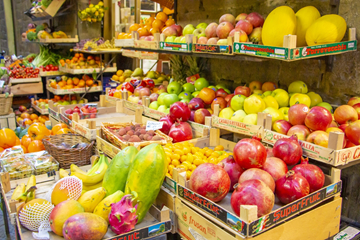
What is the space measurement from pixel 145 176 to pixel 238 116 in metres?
1.08

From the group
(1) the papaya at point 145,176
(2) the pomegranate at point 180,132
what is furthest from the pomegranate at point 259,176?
(2) the pomegranate at point 180,132

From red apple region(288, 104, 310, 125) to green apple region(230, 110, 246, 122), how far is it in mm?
440

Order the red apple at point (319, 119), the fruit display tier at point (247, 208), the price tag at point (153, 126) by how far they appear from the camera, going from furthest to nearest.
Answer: the price tag at point (153, 126) → the red apple at point (319, 119) → the fruit display tier at point (247, 208)

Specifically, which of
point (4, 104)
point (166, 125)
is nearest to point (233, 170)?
point (166, 125)

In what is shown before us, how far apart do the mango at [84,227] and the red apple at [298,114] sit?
138 centimetres

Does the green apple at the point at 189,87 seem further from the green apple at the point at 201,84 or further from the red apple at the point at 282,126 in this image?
the red apple at the point at 282,126

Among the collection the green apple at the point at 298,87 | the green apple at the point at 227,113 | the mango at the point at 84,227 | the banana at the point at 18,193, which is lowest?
the banana at the point at 18,193

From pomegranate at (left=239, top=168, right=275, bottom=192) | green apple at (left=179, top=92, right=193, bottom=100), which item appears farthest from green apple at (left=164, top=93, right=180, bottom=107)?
pomegranate at (left=239, top=168, right=275, bottom=192)

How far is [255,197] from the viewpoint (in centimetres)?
148

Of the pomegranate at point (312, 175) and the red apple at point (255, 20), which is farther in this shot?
the red apple at point (255, 20)

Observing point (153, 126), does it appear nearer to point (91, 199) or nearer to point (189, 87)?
point (189, 87)

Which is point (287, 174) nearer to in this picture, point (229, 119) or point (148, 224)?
point (148, 224)

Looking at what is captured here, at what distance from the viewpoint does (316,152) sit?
1870 mm

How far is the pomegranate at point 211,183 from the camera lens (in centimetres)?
162
